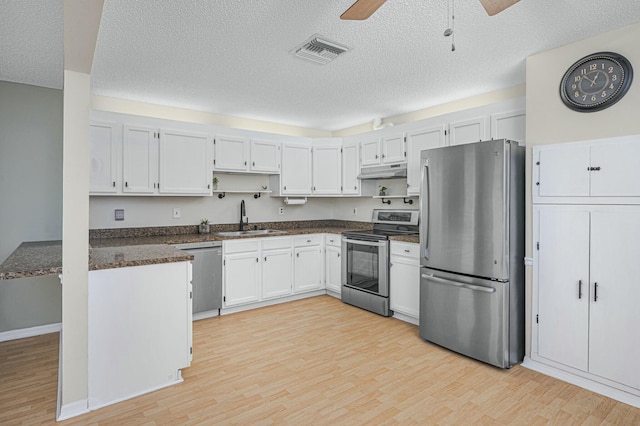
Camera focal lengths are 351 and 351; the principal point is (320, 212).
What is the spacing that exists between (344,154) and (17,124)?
3617 mm

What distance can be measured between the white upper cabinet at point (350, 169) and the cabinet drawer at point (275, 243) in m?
1.12

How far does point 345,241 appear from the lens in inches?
174

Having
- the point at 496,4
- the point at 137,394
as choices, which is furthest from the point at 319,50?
the point at 137,394

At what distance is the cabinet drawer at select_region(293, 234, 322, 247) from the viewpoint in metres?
4.53

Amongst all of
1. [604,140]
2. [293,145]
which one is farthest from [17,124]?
[604,140]

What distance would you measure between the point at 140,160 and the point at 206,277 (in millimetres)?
1438

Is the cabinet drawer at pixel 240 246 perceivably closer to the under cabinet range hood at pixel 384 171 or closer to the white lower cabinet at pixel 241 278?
the white lower cabinet at pixel 241 278

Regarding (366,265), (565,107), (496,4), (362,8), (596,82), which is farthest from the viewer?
(366,265)

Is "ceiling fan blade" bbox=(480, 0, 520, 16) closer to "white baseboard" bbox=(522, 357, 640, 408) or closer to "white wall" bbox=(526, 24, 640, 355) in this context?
"white wall" bbox=(526, 24, 640, 355)

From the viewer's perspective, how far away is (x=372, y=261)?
4.07m

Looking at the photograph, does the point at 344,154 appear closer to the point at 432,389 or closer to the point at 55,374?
the point at 432,389

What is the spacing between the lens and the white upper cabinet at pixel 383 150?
164 inches

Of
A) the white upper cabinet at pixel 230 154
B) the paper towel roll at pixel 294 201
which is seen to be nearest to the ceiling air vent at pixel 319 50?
the white upper cabinet at pixel 230 154

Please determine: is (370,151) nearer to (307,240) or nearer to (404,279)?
(307,240)
